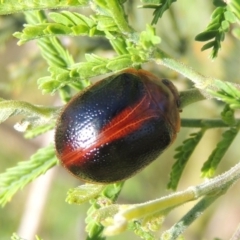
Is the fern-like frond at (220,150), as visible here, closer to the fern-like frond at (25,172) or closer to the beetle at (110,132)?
the beetle at (110,132)

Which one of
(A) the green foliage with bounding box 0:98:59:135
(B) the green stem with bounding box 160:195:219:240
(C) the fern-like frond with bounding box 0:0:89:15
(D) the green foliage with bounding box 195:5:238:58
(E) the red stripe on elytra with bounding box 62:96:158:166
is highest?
(C) the fern-like frond with bounding box 0:0:89:15

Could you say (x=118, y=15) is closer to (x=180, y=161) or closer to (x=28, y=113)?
(x=28, y=113)

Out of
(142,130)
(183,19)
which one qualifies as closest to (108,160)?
(142,130)

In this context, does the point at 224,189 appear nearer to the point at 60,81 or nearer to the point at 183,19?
the point at 60,81

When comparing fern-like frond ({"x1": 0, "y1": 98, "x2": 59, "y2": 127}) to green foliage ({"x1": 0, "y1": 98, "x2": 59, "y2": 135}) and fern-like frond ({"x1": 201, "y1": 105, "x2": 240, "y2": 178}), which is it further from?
fern-like frond ({"x1": 201, "y1": 105, "x2": 240, "y2": 178})

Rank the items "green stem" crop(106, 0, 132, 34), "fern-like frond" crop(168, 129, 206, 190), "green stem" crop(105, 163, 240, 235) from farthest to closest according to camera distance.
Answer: "fern-like frond" crop(168, 129, 206, 190), "green stem" crop(106, 0, 132, 34), "green stem" crop(105, 163, 240, 235)

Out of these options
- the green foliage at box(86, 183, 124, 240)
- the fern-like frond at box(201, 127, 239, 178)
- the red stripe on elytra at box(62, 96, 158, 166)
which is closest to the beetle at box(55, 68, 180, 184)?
the red stripe on elytra at box(62, 96, 158, 166)
